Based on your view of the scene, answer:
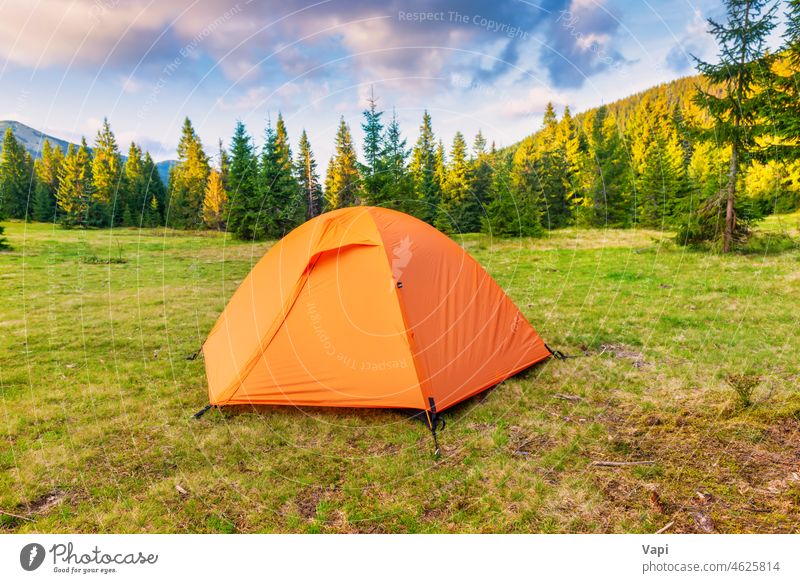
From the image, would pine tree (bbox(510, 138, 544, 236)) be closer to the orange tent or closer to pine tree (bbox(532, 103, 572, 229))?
pine tree (bbox(532, 103, 572, 229))

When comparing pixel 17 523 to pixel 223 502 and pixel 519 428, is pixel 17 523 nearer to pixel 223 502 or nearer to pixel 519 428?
pixel 223 502

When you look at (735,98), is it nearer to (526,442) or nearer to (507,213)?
(507,213)

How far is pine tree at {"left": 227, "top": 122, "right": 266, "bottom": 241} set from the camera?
2588 cm

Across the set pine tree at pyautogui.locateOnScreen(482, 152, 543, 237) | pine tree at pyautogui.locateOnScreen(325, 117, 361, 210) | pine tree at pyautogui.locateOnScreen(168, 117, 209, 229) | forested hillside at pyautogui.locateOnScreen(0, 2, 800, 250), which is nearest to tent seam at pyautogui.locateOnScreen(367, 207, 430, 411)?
forested hillside at pyautogui.locateOnScreen(0, 2, 800, 250)

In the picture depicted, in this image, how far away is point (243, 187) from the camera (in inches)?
1080

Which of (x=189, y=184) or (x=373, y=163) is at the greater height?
(x=189, y=184)

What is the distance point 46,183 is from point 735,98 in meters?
61.3

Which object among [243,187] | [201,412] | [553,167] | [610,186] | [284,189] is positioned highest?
[553,167]

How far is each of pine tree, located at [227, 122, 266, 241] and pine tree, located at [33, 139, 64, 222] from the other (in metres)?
30.4

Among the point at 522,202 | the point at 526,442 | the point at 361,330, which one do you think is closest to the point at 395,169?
the point at 361,330

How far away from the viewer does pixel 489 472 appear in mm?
4199

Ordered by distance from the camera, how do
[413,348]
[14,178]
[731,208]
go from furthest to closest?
[14,178] → [731,208] → [413,348]

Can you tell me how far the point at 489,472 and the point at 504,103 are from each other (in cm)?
554

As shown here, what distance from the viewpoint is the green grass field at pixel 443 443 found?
3.61 m
